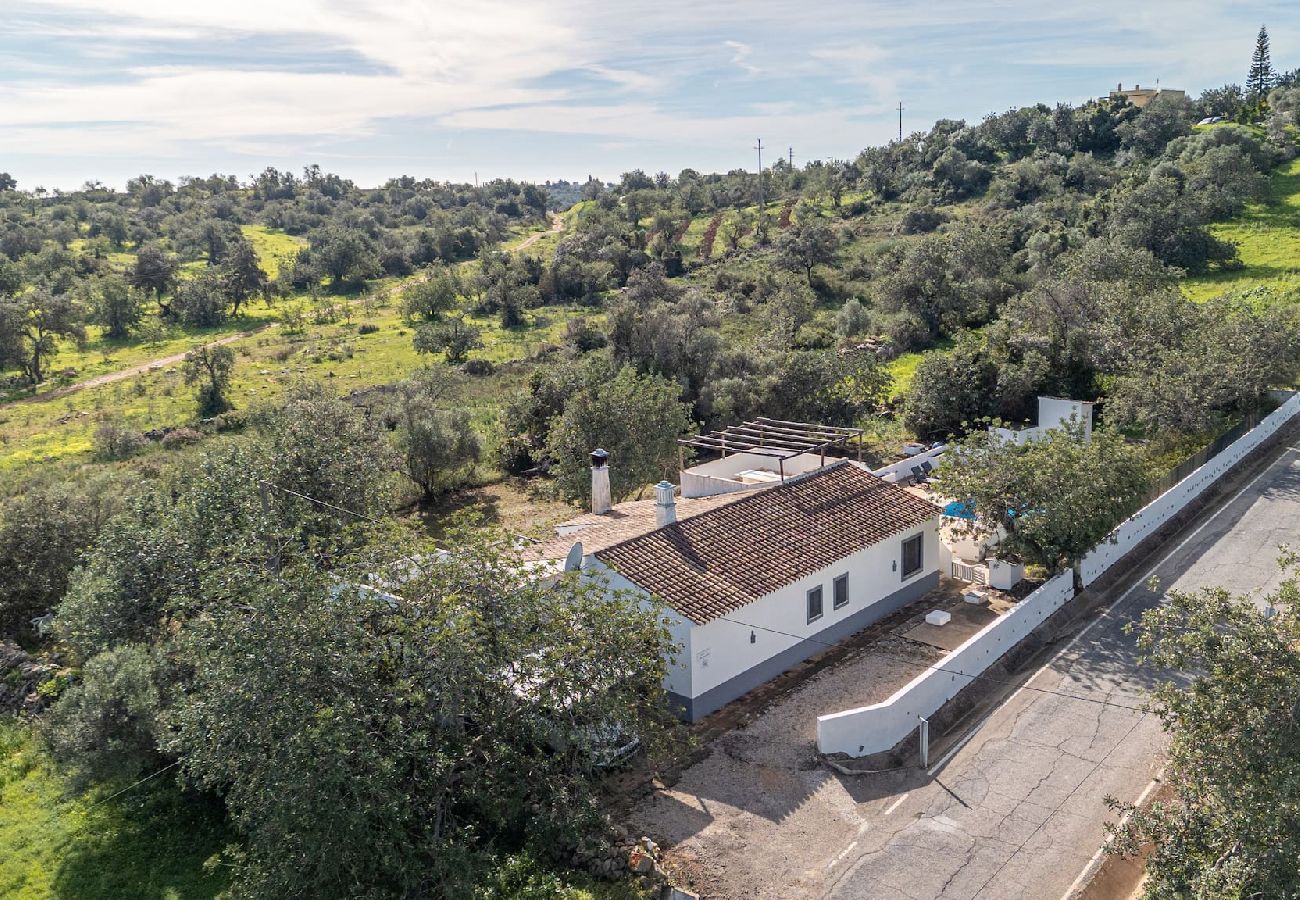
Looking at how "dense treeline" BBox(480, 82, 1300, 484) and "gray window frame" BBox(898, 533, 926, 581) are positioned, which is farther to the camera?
Result: "dense treeline" BBox(480, 82, 1300, 484)

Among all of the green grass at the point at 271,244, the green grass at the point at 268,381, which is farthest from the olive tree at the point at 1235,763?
the green grass at the point at 271,244

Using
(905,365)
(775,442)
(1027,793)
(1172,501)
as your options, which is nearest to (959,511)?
(775,442)

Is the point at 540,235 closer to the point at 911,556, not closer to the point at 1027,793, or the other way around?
the point at 911,556

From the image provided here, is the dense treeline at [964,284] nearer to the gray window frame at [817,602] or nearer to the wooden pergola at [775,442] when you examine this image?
the wooden pergola at [775,442]

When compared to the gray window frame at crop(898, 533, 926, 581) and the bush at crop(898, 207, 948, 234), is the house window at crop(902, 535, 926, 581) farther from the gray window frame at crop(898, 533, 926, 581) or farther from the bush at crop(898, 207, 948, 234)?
the bush at crop(898, 207, 948, 234)

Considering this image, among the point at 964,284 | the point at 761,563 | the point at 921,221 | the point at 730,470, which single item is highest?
the point at 921,221

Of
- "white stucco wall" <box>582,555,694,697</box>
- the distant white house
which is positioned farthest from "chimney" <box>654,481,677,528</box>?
the distant white house

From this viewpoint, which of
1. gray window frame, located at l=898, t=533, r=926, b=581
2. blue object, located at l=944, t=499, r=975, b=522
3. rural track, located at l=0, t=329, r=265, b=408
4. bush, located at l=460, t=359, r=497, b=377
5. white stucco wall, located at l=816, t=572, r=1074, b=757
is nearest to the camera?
white stucco wall, located at l=816, t=572, r=1074, b=757
